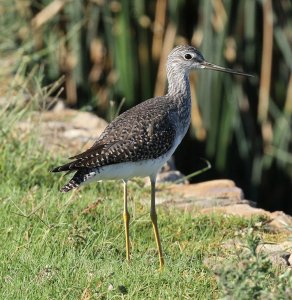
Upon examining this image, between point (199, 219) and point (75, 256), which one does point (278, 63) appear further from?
point (75, 256)

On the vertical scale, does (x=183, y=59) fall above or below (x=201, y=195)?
above

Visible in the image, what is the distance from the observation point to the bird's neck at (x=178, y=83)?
19.5 feet

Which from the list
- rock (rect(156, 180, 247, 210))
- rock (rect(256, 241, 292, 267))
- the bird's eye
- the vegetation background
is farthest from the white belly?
the vegetation background

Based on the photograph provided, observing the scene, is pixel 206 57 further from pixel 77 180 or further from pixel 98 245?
pixel 98 245

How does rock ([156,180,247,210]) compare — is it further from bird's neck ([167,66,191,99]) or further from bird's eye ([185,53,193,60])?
bird's eye ([185,53,193,60])

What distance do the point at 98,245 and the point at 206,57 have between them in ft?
13.1

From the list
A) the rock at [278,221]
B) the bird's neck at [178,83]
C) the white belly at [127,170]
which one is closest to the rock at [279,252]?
the rock at [278,221]

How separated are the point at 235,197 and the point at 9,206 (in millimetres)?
1700

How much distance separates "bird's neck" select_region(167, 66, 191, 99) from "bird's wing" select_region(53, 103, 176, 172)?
1.37 feet

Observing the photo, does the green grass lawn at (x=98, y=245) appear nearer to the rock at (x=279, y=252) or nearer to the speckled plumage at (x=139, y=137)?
the rock at (x=279, y=252)

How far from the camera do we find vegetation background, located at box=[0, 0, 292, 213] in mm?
8609

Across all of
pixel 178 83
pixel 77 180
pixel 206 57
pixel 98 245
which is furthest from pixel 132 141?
pixel 206 57

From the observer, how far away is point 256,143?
8.93 meters

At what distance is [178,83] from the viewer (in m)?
6.02
